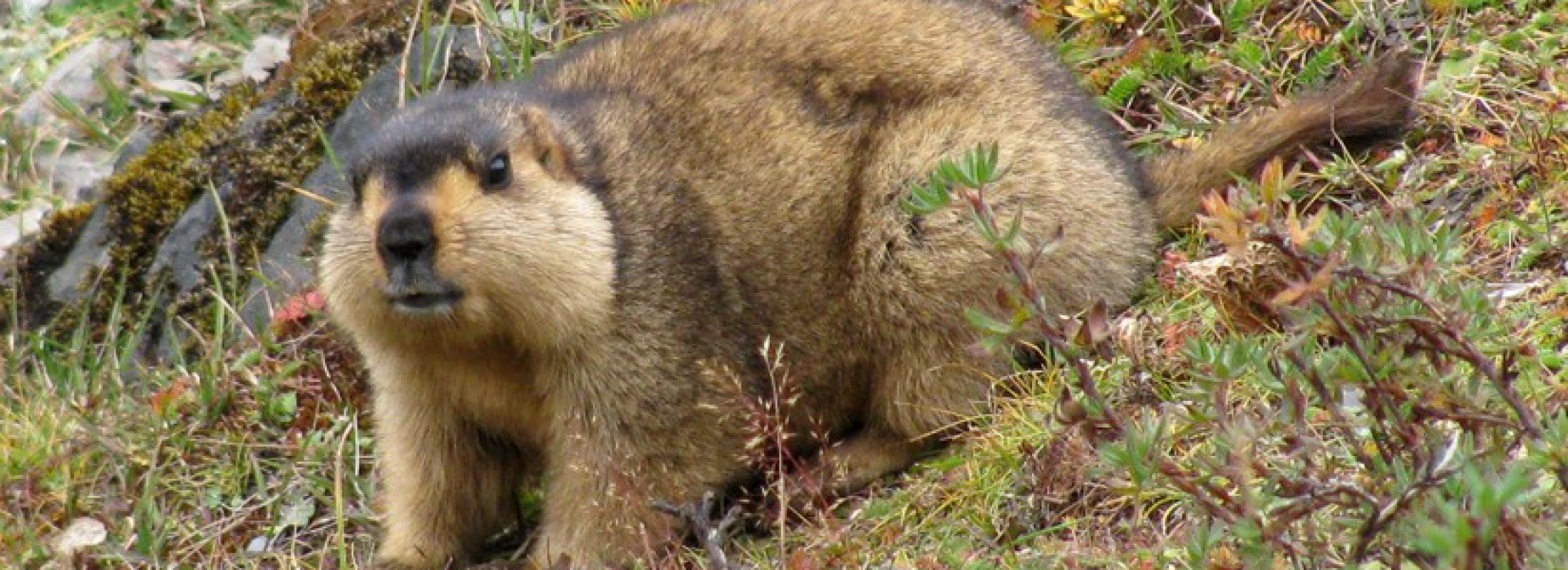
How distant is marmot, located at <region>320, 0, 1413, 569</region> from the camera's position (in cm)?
582

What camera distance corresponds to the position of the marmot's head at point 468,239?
5539 mm

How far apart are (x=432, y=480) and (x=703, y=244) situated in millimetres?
1184

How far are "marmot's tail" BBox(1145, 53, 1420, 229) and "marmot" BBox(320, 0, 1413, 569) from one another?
0.03ft

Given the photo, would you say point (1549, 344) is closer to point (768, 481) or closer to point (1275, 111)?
point (1275, 111)

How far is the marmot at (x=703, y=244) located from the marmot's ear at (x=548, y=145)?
0.01m

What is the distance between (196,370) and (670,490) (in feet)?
8.06

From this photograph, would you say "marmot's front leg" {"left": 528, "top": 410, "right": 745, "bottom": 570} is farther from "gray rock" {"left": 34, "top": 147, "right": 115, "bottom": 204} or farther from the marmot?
"gray rock" {"left": 34, "top": 147, "right": 115, "bottom": 204}

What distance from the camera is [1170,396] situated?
6.06 meters

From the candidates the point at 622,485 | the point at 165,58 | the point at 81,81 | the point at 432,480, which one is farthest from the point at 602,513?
the point at 81,81

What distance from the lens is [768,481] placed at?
6.39 meters

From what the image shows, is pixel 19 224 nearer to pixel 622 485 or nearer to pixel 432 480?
pixel 432 480

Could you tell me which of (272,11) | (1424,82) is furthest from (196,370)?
(1424,82)

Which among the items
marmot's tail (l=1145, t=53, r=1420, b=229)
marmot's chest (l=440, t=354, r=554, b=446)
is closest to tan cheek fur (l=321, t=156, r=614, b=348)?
marmot's chest (l=440, t=354, r=554, b=446)

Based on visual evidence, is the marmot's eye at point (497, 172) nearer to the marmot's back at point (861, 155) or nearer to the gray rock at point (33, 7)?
the marmot's back at point (861, 155)
